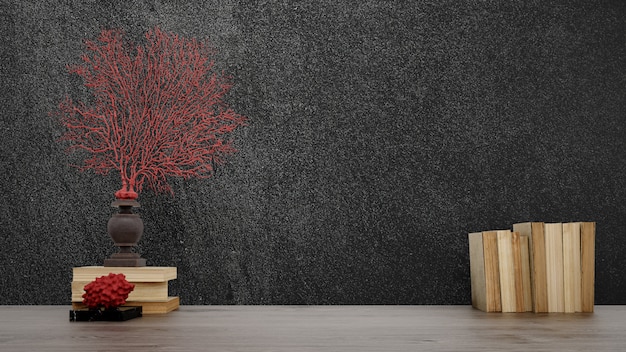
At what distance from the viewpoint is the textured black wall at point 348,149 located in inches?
85.3

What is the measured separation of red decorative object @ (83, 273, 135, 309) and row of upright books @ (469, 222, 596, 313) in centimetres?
92

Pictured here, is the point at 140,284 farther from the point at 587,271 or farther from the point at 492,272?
the point at 587,271

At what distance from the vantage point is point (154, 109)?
7.14 ft

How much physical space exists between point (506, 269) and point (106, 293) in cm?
101

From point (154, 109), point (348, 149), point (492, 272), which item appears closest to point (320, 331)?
point (492, 272)

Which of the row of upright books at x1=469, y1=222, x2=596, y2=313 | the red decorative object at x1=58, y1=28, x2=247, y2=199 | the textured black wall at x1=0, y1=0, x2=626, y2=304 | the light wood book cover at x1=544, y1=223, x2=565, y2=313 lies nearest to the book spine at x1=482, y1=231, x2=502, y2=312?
the row of upright books at x1=469, y1=222, x2=596, y2=313

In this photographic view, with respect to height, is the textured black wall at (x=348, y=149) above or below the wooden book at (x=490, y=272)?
above

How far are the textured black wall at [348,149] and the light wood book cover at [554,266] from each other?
0.31 meters

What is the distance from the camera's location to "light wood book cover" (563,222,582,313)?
1.85 meters

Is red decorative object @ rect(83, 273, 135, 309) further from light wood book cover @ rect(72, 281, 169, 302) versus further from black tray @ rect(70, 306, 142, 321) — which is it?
light wood book cover @ rect(72, 281, 169, 302)

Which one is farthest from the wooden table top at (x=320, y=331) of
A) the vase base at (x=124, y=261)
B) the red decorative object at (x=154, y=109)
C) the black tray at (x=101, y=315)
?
the red decorative object at (x=154, y=109)

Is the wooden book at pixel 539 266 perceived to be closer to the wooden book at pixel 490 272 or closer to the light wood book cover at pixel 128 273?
the wooden book at pixel 490 272

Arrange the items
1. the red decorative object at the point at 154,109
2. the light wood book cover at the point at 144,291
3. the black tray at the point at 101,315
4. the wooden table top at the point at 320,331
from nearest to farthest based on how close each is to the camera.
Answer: the wooden table top at the point at 320,331, the black tray at the point at 101,315, the light wood book cover at the point at 144,291, the red decorative object at the point at 154,109

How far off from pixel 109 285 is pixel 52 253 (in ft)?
1.94
